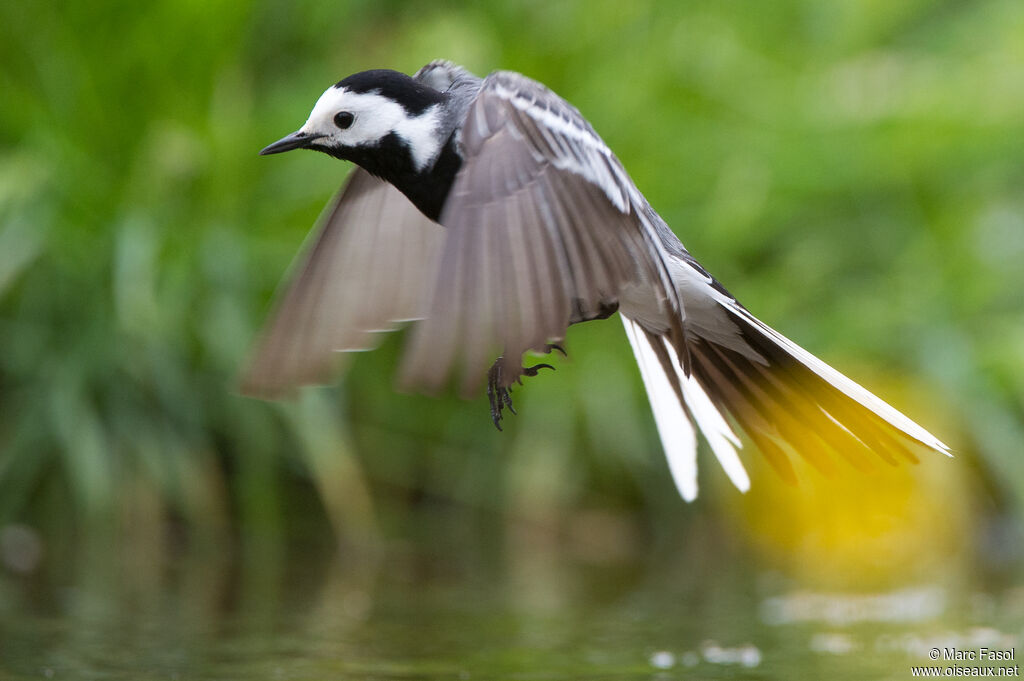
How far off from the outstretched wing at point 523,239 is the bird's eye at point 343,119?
0.50 meters

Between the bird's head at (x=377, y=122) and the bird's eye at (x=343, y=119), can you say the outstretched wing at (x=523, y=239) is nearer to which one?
the bird's head at (x=377, y=122)

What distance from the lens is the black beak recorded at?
3.64 meters

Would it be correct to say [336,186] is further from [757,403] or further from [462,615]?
[757,403]

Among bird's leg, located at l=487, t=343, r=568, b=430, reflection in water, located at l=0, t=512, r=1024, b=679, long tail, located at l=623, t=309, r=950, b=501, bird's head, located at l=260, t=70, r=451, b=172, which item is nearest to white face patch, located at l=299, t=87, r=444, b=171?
bird's head, located at l=260, t=70, r=451, b=172

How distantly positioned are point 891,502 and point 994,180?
1.99 meters

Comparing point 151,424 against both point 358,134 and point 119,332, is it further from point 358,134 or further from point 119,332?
point 358,134

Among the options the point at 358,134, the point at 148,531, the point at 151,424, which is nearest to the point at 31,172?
the point at 151,424

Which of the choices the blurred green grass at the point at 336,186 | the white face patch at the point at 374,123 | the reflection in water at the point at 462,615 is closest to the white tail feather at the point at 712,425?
the reflection in water at the point at 462,615

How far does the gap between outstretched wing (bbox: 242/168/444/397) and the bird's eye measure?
1.57 feet

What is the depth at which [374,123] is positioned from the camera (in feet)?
12.0

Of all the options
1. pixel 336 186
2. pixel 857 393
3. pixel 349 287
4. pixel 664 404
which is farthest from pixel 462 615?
pixel 336 186

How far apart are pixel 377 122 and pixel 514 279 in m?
0.99

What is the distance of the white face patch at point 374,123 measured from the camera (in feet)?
11.9

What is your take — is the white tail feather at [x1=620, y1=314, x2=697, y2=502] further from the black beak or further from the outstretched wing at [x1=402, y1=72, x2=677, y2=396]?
the black beak
